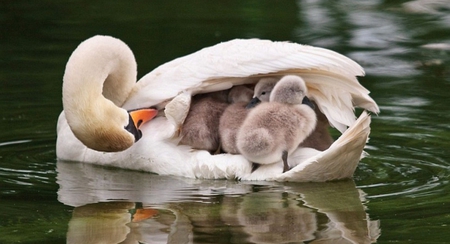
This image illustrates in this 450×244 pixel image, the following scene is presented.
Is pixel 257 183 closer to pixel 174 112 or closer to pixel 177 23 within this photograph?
pixel 174 112

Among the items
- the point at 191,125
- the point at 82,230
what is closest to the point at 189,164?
the point at 191,125

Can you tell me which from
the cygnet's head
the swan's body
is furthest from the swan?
the swan's body

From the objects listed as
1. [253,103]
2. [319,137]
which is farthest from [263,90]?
[319,137]

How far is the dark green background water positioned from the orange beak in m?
0.38

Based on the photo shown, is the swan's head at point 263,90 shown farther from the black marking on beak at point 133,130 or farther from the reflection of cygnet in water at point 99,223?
the reflection of cygnet in water at point 99,223

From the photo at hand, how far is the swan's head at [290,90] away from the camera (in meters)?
7.31

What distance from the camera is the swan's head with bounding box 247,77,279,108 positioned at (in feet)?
24.7

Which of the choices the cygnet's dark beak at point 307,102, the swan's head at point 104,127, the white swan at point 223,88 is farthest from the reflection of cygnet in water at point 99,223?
the cygnet's dark beak at point 307,102

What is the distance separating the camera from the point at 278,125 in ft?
23.9

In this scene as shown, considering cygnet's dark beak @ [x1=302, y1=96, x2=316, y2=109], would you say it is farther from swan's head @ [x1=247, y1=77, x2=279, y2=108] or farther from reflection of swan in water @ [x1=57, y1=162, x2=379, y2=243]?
reflection of swan in water @ [x1=57, y1=162, x2=379, y2=243]

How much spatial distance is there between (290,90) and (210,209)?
97cm

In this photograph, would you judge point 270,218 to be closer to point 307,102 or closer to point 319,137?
point 307,102

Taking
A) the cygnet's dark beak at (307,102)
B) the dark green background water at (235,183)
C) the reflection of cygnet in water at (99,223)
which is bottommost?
the dark green background water at (235,183)

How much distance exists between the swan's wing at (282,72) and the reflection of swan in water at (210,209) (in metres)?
0.53
